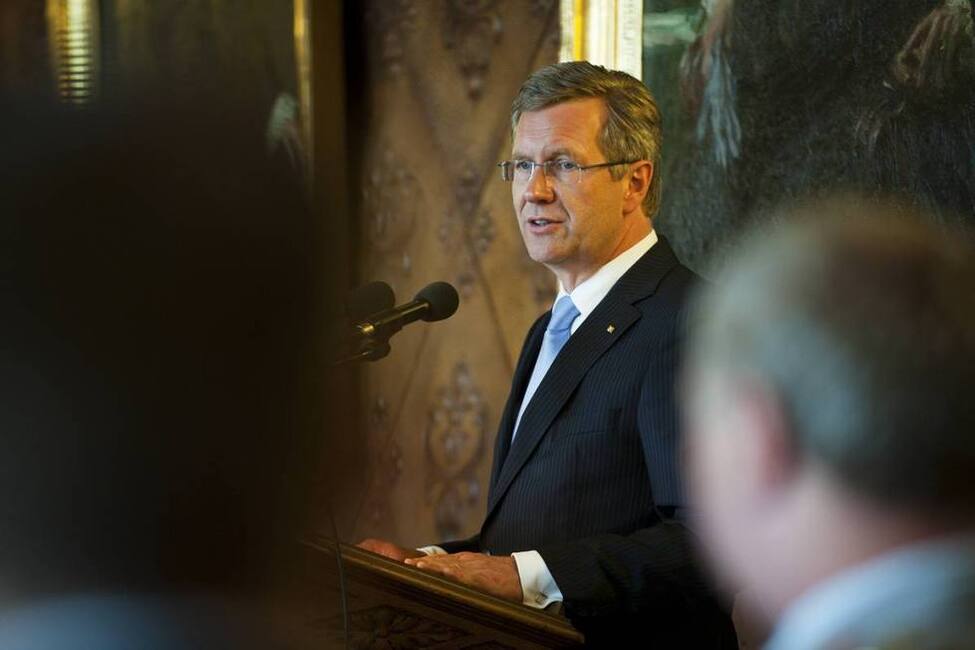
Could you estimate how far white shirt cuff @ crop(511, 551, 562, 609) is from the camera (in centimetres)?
282

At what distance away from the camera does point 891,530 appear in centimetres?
100

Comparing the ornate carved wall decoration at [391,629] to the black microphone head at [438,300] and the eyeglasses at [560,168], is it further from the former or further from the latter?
the eyeglasses at [560,168]

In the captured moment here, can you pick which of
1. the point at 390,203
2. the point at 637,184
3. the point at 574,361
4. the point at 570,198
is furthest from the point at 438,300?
the point at 390,203

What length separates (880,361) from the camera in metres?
0.98

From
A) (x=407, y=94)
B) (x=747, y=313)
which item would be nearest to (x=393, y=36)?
(x=407, y=94)

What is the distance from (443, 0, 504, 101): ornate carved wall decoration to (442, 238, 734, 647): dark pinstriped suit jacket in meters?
2.34

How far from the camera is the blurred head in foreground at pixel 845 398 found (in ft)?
3.21

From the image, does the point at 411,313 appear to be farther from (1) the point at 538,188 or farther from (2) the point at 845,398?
(2) the point at 845,398

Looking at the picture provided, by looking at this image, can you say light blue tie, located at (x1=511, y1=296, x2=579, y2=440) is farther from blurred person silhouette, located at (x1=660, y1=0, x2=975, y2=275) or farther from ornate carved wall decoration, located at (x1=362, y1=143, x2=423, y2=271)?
ornate carved wall decoration, located at (x1=362, y1=143, x2=423, y2=271)

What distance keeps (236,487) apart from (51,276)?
161 mm

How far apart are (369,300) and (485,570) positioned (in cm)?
59

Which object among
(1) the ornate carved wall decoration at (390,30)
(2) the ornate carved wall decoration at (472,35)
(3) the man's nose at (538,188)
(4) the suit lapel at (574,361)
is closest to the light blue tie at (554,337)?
(4) the suit lapel at (574,361)

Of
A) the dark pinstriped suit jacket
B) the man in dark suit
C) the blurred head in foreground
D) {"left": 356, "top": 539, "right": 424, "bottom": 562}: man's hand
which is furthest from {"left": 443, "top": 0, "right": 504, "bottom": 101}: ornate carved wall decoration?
the blurred head in foreground

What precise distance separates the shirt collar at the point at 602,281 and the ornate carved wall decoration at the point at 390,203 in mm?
2326
